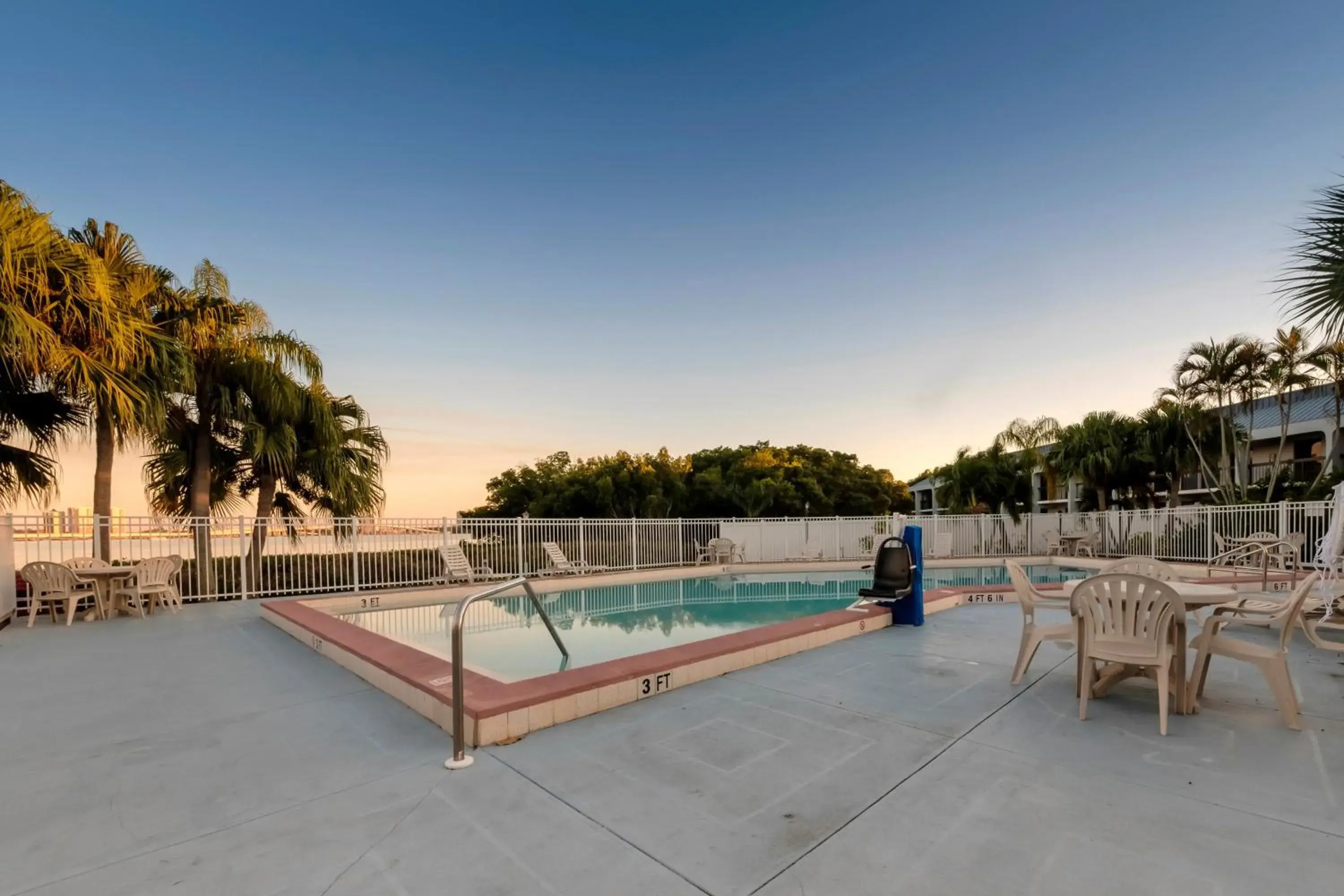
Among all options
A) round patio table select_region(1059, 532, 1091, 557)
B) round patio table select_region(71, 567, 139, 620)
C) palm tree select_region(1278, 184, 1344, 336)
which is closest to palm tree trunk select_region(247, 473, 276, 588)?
round patio table select_region(71, 567, 139, 620)

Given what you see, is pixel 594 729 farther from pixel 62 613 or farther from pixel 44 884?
pixel 62 613

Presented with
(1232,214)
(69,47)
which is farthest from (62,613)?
(1232,214)

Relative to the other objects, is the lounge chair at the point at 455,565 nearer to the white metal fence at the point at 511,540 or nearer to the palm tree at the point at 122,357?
the white metal fence at the point at 511,540

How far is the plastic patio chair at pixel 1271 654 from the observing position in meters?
3.27

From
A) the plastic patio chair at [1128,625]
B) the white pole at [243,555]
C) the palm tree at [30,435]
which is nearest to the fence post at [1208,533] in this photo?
Answer: the plastic patio chair at [1128,625]

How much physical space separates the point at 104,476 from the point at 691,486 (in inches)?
849

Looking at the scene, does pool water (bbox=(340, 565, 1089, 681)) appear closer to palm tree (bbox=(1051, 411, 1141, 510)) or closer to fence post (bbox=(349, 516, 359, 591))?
fence post (bbox=(349, 516, 359, 591))

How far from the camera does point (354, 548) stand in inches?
402

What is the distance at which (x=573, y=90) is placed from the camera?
34.9 feet

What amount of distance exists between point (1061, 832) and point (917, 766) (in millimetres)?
683

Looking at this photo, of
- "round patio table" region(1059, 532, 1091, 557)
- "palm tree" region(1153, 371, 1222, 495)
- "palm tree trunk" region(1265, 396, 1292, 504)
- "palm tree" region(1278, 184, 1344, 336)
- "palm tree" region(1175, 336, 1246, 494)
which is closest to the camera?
"palm tree" region(1278, 184, 1344, 336)

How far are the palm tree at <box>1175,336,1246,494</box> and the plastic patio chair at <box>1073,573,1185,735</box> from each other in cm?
1805

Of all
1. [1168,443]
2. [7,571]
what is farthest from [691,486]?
[7,571]

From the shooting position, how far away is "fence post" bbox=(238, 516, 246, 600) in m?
9.43
